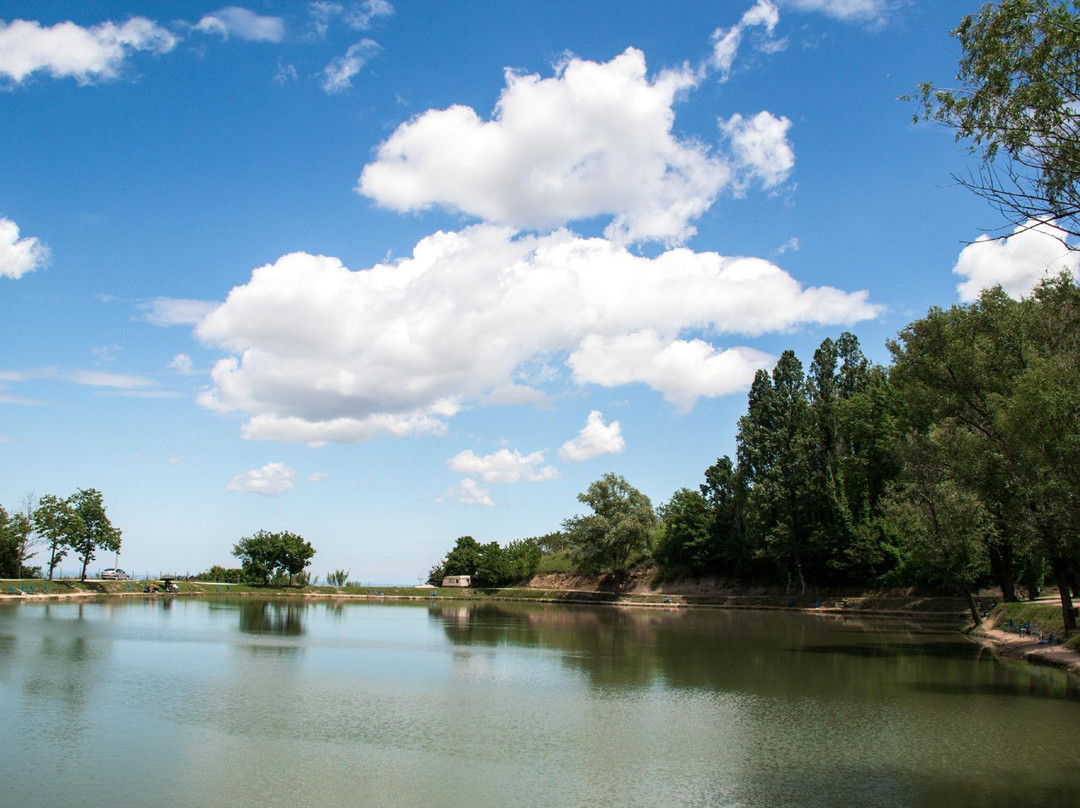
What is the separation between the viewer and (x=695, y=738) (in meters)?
16.2

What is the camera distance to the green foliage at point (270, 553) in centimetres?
7875

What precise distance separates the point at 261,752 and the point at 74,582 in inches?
2515

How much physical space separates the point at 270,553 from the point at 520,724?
219ft

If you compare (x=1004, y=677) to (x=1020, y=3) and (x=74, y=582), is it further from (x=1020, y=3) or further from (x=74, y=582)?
(x=74, y=582)

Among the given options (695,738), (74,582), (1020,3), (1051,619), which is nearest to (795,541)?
(1051,619)

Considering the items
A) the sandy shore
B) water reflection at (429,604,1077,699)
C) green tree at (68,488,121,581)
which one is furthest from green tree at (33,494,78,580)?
the sandy shore

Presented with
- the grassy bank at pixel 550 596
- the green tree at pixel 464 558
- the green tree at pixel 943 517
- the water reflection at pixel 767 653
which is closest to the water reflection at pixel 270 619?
the water reflection at pixel 767 653

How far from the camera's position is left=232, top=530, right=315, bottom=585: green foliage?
78.8 m

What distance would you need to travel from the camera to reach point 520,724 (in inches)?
692

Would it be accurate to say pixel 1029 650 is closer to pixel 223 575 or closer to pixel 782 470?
pixel 782 470

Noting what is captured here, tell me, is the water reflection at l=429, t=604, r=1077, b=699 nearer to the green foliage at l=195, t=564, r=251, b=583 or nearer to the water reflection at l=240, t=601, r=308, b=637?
the water reflection at l=240, t=601, r=308, b=637

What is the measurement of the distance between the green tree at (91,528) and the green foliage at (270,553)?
13056mm

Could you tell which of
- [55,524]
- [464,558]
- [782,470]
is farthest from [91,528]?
[782,470]

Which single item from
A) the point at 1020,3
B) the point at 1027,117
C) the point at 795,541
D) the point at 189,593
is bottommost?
the point at 189,593
